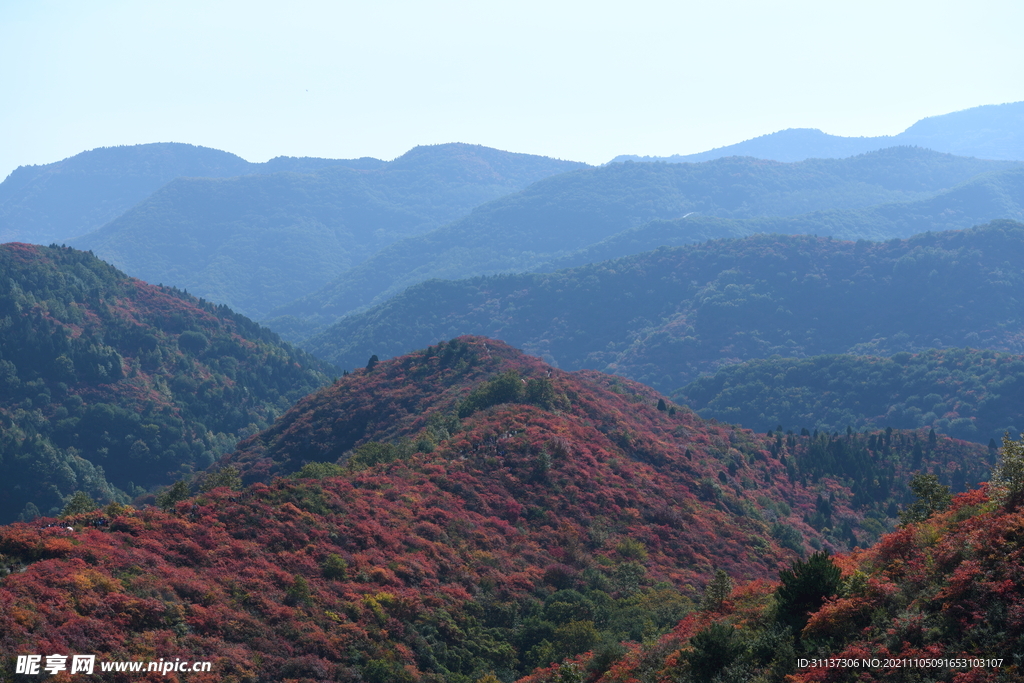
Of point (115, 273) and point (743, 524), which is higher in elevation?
point (115, 273)

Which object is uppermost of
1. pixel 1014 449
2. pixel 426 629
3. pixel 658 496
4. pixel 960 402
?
pixel 1014 449

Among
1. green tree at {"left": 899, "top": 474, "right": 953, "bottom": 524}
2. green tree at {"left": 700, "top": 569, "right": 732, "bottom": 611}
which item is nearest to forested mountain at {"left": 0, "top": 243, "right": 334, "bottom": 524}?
green tree at {"left": 700, "top": 569, "right": 732, "bottom": 611}

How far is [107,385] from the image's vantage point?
158375 mm

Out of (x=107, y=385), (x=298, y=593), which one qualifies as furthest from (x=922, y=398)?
(x=298, y=593)

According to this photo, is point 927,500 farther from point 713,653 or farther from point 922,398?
point 922,398

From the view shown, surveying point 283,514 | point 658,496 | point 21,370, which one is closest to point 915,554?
point 283,514

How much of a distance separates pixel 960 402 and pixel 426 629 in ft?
584

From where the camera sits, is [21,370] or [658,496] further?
[21,370]

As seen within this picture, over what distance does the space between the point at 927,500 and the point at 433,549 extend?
2647cm

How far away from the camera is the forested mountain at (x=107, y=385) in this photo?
131 m

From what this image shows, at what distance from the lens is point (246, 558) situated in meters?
37.7

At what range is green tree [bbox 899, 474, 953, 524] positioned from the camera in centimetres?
3097

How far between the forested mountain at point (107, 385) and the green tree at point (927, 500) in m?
121

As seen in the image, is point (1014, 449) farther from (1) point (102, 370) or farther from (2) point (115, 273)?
(2) point (115, 273)
